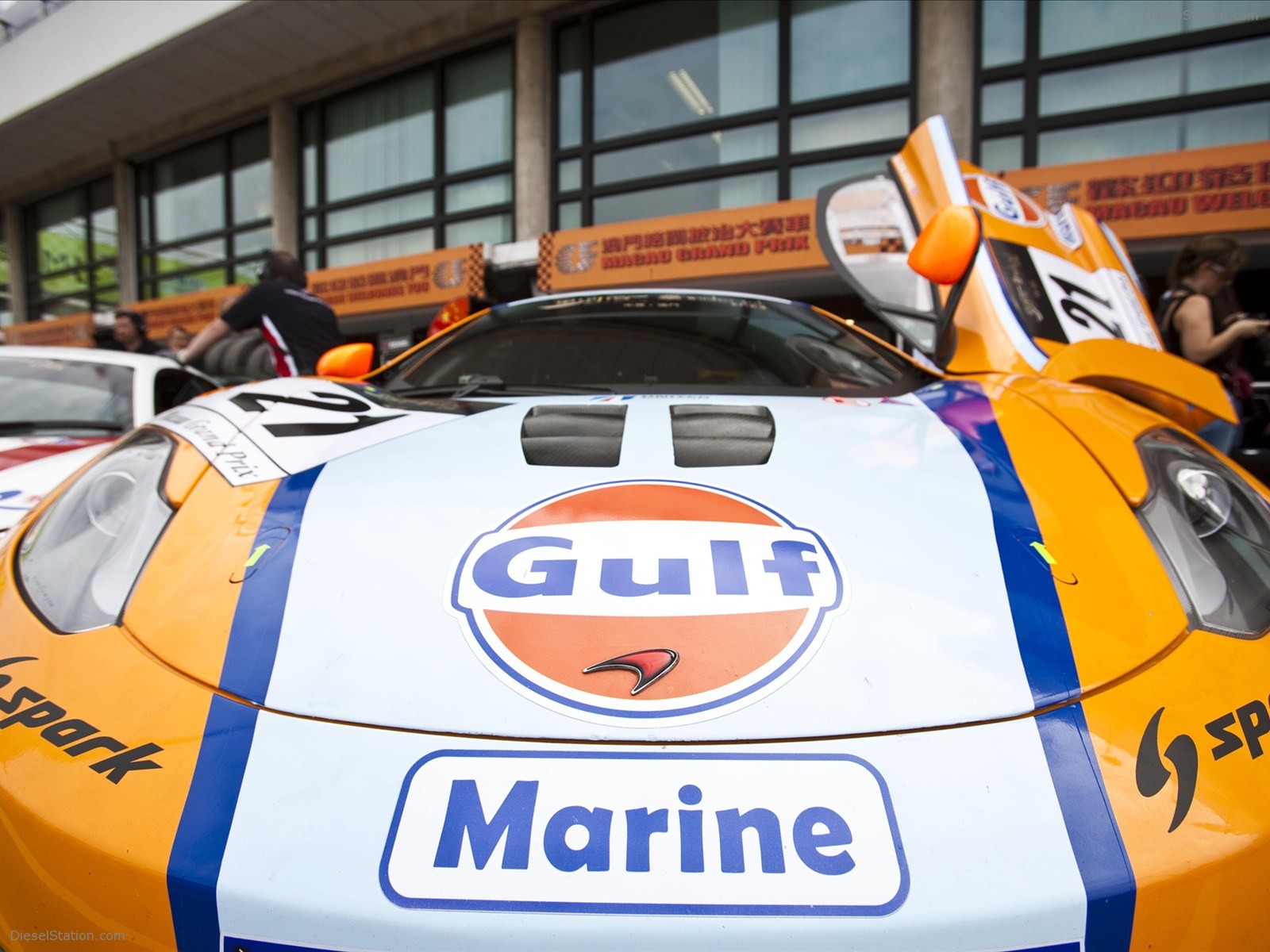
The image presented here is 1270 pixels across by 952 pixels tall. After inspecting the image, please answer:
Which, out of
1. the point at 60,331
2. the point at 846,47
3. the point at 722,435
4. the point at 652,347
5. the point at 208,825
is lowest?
the point at 208,825

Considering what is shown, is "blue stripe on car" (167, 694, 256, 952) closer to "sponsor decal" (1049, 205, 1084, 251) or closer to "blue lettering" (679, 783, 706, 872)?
"blue lettering" (679, 783, 706, 872)

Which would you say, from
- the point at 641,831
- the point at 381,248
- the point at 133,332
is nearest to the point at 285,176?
the point at 381,248

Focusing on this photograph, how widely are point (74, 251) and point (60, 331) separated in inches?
90.0

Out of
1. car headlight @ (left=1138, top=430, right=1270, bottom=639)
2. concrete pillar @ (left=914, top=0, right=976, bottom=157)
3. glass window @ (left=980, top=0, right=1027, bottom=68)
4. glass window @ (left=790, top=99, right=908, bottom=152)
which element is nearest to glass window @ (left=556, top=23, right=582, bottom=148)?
glass window @ (left=790, top=99, right=908, bottom=152)

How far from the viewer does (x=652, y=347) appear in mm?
1927

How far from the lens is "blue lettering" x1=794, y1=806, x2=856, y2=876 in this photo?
59 cm

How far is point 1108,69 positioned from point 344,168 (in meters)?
10.0

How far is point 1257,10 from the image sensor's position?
21.5 feet

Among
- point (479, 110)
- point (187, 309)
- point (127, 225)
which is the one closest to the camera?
point (479, 110)

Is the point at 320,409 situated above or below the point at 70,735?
above

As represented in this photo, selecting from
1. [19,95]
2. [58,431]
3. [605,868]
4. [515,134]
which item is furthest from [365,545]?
[19,95]

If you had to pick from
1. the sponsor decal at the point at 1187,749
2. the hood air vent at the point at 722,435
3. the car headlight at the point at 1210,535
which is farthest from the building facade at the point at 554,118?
the sponsor decal at the point at 1187,749

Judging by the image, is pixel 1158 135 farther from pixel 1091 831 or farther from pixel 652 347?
pixel 1091 831

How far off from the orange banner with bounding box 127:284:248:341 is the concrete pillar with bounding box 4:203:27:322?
20.8ft
